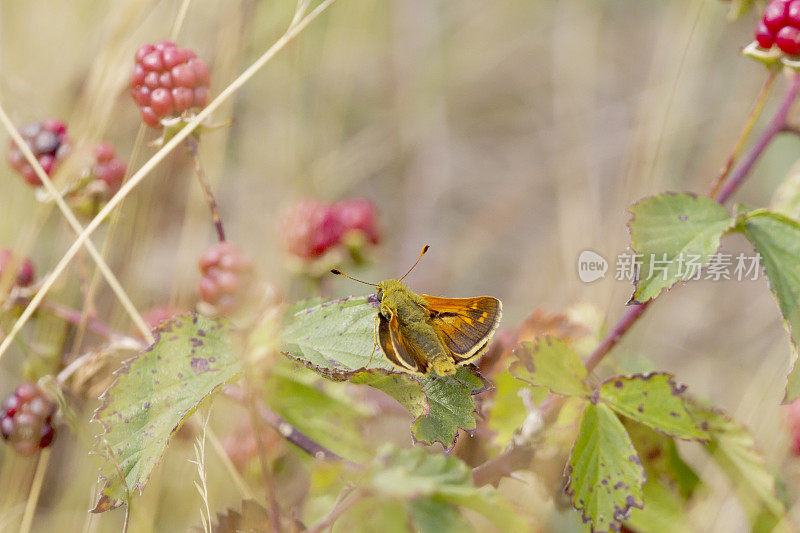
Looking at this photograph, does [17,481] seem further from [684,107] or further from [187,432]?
[684,107]

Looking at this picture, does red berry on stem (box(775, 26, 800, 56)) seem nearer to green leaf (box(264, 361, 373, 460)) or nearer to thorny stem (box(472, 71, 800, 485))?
thorny stem (box(472, 71, 800, 485))

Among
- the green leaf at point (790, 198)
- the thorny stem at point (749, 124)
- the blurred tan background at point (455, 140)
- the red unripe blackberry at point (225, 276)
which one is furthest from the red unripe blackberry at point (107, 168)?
the green leaf at point (790, 198)

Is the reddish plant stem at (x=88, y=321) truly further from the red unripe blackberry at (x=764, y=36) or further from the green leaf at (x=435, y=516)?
the red unripe blackberry at (x=764, y=36)

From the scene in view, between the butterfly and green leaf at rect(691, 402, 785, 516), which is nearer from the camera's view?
the butterfly

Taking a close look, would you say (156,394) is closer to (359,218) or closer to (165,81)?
(165,81)

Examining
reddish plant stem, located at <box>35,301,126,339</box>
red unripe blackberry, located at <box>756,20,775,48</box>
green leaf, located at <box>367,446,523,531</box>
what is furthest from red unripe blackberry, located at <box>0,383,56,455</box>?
red unripe blackberry, located at <box>756,20,775,48</box>

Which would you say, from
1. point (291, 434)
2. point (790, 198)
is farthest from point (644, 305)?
point (291, 434)
